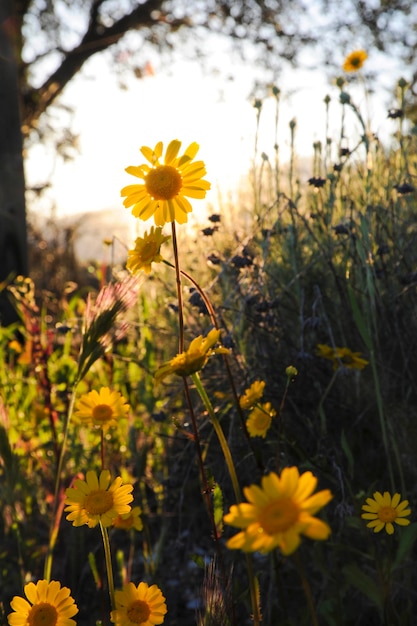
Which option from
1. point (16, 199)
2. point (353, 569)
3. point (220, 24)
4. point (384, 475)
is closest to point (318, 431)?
point (384, 475)

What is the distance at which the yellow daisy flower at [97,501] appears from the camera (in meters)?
1.04

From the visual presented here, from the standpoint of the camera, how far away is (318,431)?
72.4 inches

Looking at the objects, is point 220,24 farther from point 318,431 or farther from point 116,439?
point 318,431

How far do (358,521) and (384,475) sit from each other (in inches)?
22.0

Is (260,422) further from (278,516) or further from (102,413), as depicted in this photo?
(278,516)

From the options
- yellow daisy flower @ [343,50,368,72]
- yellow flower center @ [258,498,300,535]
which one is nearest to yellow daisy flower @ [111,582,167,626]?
yellow flower center @ [258,498,300,535]

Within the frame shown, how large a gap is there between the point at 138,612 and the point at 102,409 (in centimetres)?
41

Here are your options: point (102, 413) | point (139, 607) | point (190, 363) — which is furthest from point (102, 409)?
point (190, 363)

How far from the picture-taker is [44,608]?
102 centimetres

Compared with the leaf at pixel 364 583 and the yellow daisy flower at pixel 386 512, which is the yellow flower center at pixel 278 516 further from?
the leaf at pixel 364 583

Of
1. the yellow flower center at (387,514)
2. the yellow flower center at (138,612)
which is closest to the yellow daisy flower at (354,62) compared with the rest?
the yellow flower center at (387,514)

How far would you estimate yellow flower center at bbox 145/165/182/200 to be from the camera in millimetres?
1041

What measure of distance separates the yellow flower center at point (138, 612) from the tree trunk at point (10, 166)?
15.4ft

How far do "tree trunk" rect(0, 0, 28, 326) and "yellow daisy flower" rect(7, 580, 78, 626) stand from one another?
4680 millimetres
